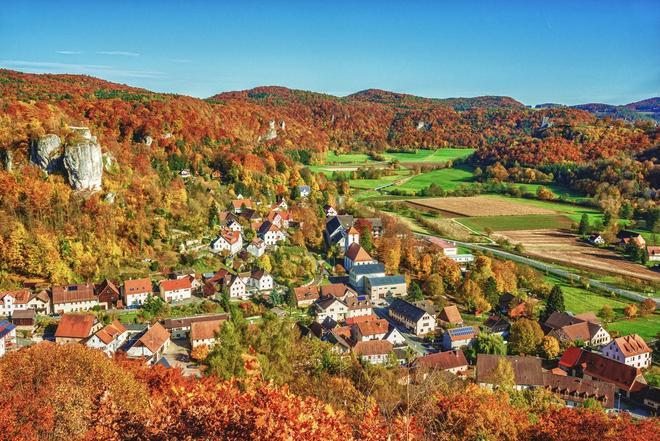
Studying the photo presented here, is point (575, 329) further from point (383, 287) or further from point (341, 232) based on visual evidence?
point (341, 232)

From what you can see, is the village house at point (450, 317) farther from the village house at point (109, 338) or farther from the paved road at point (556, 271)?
the village house at point (109, 338)

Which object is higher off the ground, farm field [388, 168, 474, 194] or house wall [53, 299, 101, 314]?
farm field [388, 168, 474, 194]

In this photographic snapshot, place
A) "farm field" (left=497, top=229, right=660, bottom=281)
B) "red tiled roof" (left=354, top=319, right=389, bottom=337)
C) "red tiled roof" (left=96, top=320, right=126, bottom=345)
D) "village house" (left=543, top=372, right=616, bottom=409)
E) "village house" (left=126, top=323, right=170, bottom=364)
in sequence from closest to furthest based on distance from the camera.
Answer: "village house" (left=543, top=372, right=616, bottom=409) < "village house" (left=126, top=323, right=170, bottom=364) < "red tiled roof" (left=96, top=320, right=126, bottom=345) < "red tiled roof" (left=354, top=319, right=389, bottom=337) < "farm field" (left=497, top=229, right=660, bottom=281)

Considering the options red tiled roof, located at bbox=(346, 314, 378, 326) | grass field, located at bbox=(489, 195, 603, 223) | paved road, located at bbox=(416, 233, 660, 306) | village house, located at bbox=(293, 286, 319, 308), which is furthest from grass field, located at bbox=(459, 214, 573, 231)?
village house, located at bbox=(293, 286, 319, 308)

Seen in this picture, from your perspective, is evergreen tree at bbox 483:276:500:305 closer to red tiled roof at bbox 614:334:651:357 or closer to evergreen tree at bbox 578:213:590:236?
red tiled roof at bbox 614:334:651:357

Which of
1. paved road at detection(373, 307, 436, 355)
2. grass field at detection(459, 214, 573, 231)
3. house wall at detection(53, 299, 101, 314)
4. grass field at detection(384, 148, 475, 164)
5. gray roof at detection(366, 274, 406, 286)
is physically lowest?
paved road at detection(373, 307, 436, 355)

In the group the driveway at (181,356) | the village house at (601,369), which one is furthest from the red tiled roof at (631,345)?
the driveway at (181,356)
